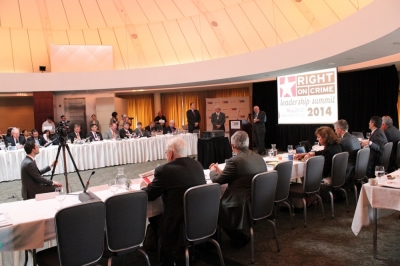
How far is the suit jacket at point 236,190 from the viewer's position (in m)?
3.04

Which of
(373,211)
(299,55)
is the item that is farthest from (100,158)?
(373,211)

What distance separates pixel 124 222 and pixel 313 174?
2411 millimetres

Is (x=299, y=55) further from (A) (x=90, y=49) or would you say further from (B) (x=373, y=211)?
(A) (x=90, y=49)

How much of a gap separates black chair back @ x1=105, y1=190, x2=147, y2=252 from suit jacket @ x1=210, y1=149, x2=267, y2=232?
0.92m

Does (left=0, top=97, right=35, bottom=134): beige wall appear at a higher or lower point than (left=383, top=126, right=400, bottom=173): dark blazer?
higher

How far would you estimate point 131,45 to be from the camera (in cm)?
1320

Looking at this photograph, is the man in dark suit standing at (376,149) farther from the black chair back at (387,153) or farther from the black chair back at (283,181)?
the black chair back at (283,181)

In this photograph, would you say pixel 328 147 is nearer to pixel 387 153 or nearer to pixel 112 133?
pixel 387 153

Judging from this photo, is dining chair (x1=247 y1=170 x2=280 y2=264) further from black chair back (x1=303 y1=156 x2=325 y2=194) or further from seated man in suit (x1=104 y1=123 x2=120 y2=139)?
seated man in suit (x1=104 y1=123 x2=120 y2=139)

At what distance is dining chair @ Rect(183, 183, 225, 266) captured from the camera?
99.5 inches

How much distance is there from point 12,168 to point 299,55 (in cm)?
699

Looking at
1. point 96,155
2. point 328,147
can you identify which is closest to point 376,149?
point 328,147

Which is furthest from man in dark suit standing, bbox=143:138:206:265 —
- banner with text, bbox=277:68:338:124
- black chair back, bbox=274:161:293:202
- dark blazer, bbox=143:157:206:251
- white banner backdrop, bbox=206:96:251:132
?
white banner backdrop, bbox=206:96:251:132

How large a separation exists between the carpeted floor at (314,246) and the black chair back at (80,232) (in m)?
1.00
